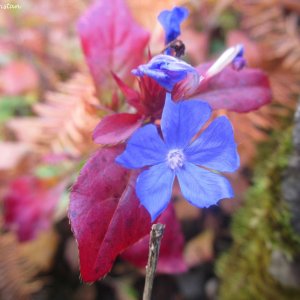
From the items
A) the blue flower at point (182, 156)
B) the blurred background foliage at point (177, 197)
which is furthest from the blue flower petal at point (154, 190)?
the blurred background foliage at point (177, 197)

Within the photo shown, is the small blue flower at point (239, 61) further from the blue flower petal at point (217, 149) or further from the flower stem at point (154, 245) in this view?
the flower stem at point (154, 245)

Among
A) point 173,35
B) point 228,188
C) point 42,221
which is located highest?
point 173,35

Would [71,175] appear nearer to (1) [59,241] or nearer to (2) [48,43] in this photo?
(1) [59,241]

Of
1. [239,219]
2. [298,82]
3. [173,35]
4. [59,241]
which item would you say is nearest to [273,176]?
[239,219]

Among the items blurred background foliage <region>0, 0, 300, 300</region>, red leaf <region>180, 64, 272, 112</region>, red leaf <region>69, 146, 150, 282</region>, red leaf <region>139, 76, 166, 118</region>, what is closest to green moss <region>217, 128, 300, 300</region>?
blurred background foliage <region>0, 0, 300, 300</region>

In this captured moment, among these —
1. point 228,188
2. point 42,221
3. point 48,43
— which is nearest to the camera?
point 228,188

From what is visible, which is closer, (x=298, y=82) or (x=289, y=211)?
(x=289, y=211)

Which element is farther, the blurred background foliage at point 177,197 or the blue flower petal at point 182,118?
the blurred background foliage at point 177,197
